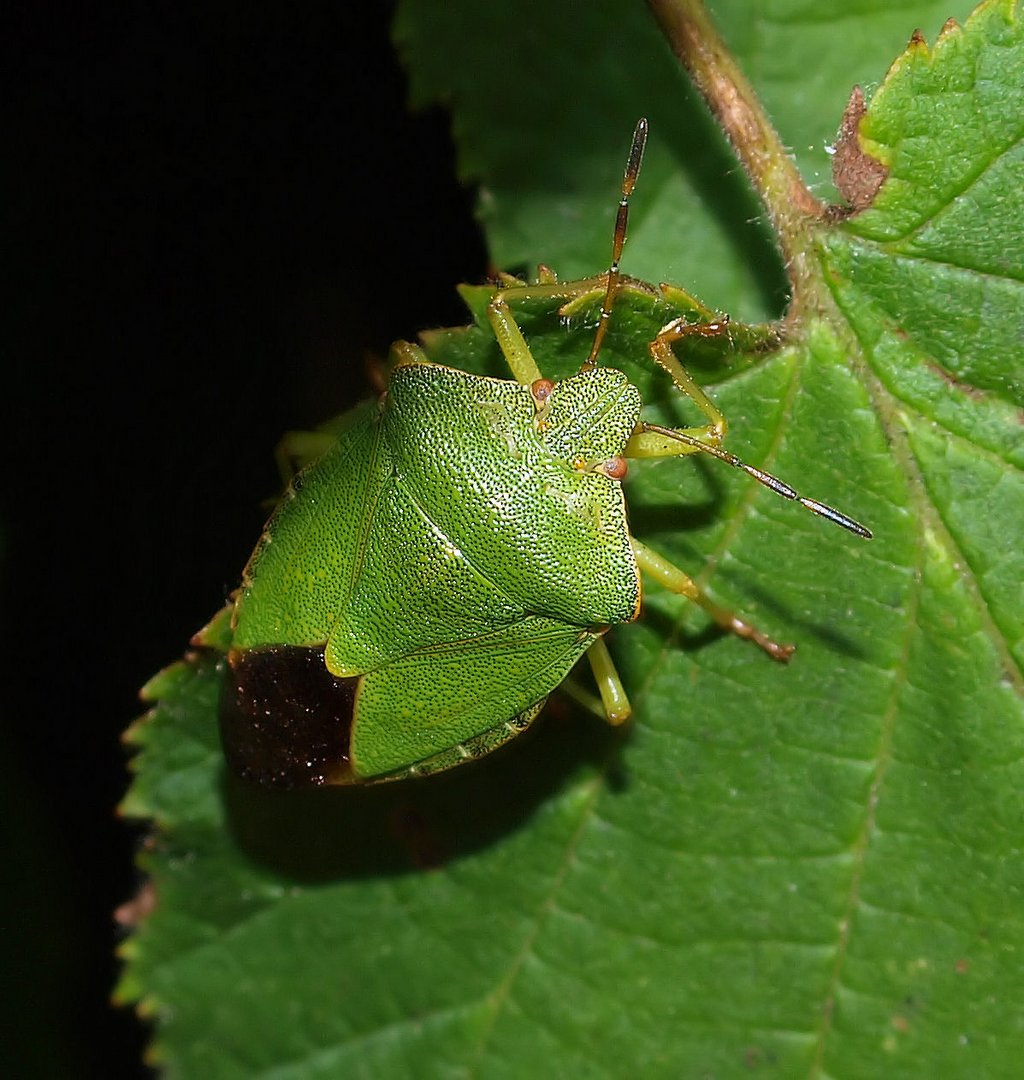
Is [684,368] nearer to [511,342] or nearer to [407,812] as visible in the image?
[511,342]

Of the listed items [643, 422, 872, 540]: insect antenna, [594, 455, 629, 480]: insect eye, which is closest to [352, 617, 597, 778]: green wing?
[594, 455, 629, 480]: insect eye

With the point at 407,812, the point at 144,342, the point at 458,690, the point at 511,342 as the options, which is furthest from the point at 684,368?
the point at 144,342

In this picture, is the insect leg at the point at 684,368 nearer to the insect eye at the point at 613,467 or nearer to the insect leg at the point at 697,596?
the insect eye at the point at 613,467

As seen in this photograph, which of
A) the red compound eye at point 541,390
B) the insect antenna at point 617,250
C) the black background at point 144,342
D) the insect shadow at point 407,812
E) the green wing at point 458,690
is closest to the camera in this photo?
the insect antenna at point 617,250

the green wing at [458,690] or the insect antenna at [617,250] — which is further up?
the insect antenna at [617,250]

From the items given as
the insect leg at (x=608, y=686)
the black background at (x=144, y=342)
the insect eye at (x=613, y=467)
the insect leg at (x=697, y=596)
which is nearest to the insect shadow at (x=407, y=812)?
the insect leg at (x=608, y=686)

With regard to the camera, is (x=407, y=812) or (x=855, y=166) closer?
(x=855, y=166)

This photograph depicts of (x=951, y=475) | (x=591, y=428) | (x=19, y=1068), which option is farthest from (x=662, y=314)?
(x=19, y=1068)
